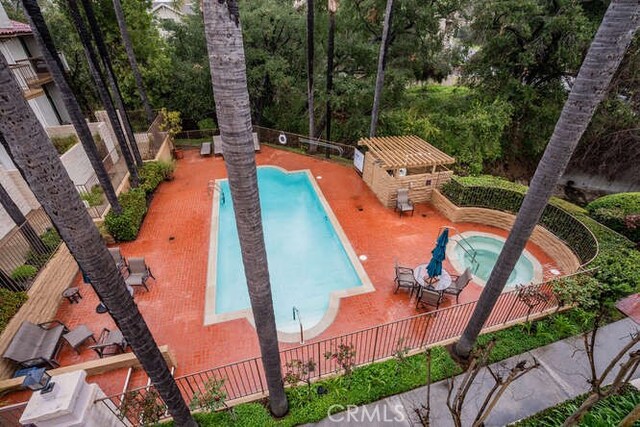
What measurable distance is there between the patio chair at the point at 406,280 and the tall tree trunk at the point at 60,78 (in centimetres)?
1084

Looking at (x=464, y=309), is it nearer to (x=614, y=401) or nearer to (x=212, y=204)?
(x=614, y=401)

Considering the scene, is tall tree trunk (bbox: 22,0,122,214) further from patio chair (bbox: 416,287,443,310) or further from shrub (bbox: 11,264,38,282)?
patio chair (bbox: 416,287,443,310)

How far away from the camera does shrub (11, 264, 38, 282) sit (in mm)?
8445

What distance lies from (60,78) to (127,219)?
5196 millimetres

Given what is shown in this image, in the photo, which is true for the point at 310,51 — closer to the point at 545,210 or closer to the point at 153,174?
the point at 153,174

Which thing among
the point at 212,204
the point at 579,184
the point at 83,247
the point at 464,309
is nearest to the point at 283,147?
the point at 212,204

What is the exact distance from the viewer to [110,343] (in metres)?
7.73

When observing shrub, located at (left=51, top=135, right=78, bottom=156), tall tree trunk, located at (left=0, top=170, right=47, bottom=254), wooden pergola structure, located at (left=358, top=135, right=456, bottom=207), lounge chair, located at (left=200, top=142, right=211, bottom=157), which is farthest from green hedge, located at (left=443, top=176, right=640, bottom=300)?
shrub, located at (left=51, top=135, right=78, bottom=156)

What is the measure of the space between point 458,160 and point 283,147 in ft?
36.5

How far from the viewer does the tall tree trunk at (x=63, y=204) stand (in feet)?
9.20

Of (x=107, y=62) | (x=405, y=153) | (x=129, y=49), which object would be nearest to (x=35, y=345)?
(x=107, y=62)

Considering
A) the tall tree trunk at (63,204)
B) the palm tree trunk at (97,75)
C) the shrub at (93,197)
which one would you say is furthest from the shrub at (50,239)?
the tall tree trunk at (63,204)

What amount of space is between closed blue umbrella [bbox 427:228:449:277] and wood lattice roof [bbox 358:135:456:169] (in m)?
5.21

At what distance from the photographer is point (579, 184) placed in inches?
788
